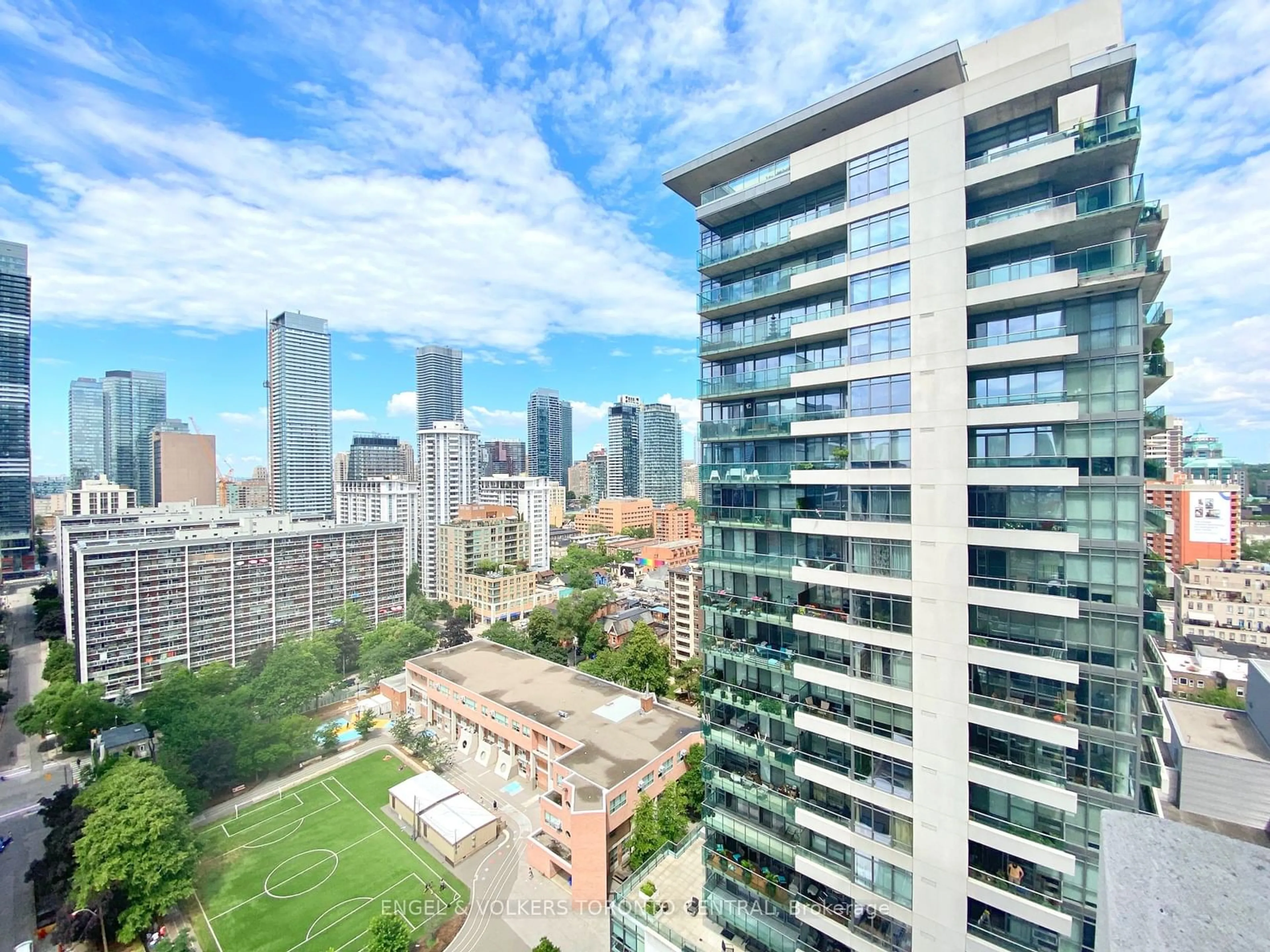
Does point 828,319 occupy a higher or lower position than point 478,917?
higher

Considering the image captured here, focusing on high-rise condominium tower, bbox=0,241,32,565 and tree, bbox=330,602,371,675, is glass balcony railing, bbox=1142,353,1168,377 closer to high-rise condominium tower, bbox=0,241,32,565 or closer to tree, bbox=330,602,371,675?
tree, bbox=330,602,371,675

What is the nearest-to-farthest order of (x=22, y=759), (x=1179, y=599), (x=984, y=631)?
(x=984, y=631), (x=22, y=759), (x=1179, y=599)

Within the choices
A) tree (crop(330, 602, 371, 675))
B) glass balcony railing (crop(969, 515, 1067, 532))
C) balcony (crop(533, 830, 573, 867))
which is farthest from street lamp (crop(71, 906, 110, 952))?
glass balcony railing (crop(969, 515, 1067, 532))

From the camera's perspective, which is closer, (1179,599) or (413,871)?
(413,871)

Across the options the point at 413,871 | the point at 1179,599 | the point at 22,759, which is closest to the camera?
the point at 413,871

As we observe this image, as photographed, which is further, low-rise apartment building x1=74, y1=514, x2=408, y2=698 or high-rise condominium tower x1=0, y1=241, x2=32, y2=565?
high-rise condominium tower x1=0, y1=241, x2=32, y2=565

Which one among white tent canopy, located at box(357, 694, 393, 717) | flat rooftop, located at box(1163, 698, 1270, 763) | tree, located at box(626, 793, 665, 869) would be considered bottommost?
white tent canopy, located at box(357, 694, 393, 717)

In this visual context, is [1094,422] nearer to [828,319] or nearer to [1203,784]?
[828,319]

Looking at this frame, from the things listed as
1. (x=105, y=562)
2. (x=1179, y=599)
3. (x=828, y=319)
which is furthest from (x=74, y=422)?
(x=1179, y=599)
